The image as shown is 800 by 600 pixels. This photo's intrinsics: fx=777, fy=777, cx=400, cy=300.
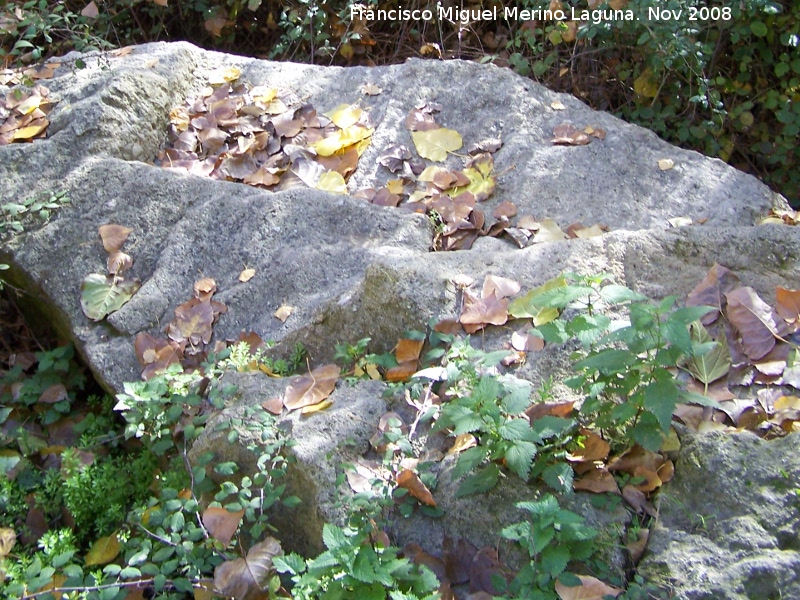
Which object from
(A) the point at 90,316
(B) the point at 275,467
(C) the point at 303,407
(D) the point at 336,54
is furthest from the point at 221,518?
(D) the point at 336,54

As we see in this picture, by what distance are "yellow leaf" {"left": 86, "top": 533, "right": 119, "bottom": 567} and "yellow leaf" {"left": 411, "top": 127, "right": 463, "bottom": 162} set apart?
2.09 meters

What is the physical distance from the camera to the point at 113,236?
318 cm

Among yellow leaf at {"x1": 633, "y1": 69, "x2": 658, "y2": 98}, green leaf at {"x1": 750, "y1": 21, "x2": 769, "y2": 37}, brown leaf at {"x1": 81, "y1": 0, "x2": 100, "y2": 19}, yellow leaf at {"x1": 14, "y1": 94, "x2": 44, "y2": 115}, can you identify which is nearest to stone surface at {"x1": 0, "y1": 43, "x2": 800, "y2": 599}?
yellow leaf at {"x1": 14, "y1": 94, "x2": 44, "y2": 115}

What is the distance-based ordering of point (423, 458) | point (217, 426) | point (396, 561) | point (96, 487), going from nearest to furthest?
point (396, 561), point (423, 458), point (217, 426), point (96, 487)

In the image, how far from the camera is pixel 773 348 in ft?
A: 7.23

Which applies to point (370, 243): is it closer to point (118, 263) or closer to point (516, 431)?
point (118, 263)

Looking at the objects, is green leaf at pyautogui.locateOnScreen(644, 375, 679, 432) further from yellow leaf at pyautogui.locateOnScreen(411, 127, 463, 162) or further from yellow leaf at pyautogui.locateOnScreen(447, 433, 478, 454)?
yellow leaf at pyautogui.locateOnScreen(411, 127, 463, 162)

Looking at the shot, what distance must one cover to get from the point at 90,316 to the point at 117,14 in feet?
9.64

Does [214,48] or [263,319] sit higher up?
[214,48]

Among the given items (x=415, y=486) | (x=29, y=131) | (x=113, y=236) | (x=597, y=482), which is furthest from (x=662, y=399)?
(x=29, y=131)

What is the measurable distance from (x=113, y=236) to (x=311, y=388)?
1.29 meters

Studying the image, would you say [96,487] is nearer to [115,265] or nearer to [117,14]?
[115,265]

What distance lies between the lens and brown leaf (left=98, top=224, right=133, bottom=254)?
3.16 metres

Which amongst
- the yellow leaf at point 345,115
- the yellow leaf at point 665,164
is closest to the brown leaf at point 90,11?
the yellow leaf at point 345,115
